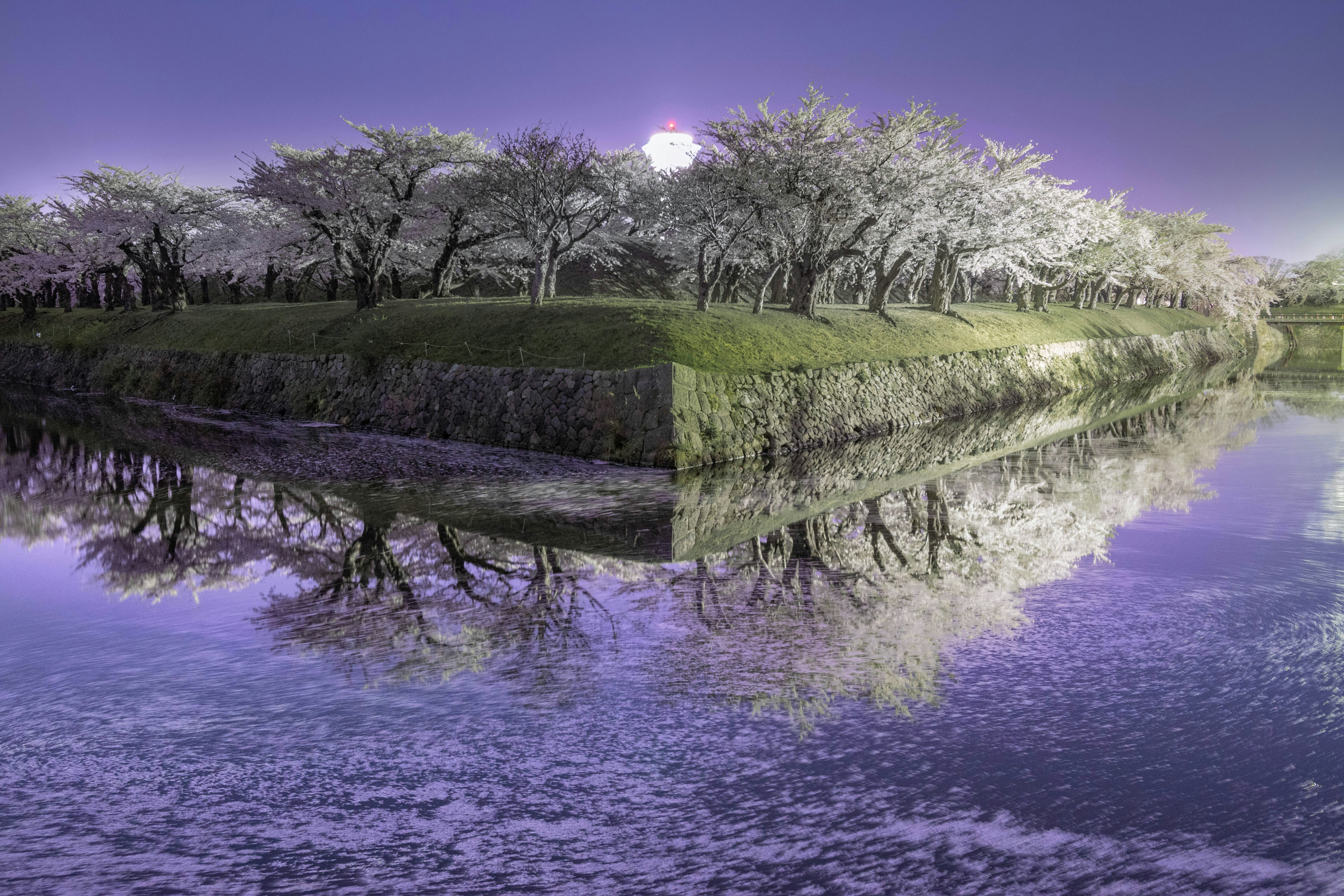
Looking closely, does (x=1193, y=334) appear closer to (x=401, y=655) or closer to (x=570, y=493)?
(x=570, y=493)

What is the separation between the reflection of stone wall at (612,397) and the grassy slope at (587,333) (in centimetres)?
73

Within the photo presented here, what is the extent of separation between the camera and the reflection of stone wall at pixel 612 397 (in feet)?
72.6

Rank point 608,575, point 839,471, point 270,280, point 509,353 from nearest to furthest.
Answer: point 608,575 < point 839,471 < point 509,353 < point 270,280

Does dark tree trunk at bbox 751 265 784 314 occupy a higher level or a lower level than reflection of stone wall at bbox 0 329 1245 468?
higher

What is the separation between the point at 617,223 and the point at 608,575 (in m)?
41.5

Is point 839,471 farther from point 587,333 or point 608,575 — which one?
point 608,575

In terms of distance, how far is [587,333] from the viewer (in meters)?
27.0

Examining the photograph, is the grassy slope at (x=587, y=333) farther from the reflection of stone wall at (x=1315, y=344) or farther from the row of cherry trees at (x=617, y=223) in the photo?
the reflection of stone wall at (x=1315, y=344)

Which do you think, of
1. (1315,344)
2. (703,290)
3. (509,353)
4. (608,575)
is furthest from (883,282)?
(1315,344)

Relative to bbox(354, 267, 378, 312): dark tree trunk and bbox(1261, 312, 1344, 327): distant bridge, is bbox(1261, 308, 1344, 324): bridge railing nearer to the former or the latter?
bbox(1261, 312, 1344, 327): distant bridge

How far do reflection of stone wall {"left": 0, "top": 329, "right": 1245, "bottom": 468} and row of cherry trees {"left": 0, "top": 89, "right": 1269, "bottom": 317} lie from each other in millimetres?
5935

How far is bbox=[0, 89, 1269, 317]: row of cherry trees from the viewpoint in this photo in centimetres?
3350

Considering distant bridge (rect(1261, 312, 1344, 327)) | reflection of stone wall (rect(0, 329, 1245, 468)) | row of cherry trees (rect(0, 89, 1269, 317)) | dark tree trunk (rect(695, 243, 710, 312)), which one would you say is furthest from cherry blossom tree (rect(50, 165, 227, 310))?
distant bridge (rect(1261, 312, 1344, 327))

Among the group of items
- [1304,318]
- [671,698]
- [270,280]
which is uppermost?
[1304,318]
